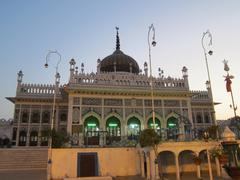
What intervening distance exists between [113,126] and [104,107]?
8.14 feet

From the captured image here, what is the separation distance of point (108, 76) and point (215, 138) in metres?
14.1

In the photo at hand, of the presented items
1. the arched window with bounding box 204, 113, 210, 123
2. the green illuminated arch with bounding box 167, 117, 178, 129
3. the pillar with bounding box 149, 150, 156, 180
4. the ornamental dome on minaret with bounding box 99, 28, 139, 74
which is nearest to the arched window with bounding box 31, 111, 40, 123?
the ornamental dome on minaret with bounding box 99, 28, 139, 74

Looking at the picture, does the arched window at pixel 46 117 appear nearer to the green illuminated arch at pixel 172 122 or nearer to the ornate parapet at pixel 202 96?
the green illuminated arch at pixel 172 122

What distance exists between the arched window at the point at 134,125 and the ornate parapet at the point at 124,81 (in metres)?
3.98

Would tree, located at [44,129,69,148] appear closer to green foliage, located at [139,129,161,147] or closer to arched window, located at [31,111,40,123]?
green foliage, located at [139,129,161,147]

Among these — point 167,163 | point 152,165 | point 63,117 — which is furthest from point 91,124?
point 152,165

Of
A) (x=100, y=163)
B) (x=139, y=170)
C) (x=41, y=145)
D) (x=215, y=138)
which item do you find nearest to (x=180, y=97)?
(x=215, y=138)

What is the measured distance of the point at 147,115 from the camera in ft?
88.9

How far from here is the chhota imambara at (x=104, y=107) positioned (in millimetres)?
25078

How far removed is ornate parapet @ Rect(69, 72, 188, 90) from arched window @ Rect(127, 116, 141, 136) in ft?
13.1

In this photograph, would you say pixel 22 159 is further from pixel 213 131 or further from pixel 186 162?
pixel 213 131

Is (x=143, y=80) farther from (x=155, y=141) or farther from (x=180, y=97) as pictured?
(x=155, y=141)

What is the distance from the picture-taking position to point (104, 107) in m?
26.2

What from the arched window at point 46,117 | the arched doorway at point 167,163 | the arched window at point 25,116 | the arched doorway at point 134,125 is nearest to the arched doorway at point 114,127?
the arched doorway at point 134,125
